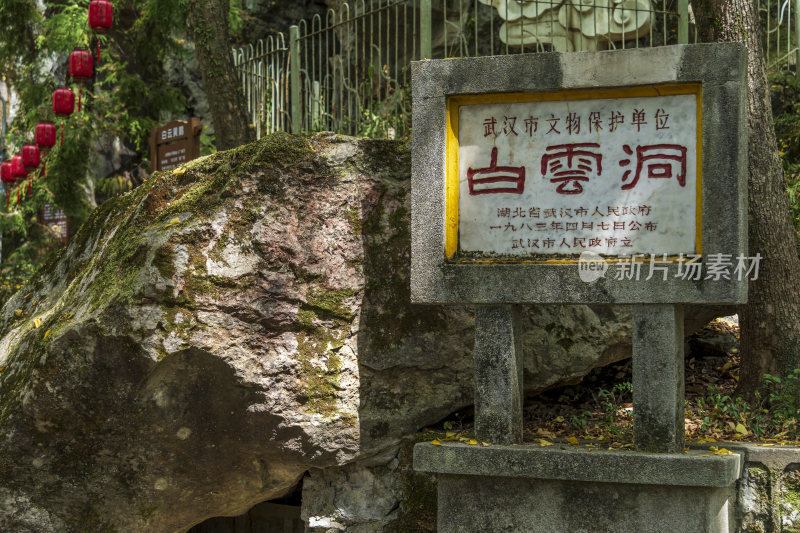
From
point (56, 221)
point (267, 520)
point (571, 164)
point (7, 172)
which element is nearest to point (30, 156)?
point (7, 172)

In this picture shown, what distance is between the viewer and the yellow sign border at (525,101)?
12.7 feet

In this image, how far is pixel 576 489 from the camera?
13.1 feet

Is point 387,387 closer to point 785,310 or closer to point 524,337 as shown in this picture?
point 524,337

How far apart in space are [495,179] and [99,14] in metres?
6.94

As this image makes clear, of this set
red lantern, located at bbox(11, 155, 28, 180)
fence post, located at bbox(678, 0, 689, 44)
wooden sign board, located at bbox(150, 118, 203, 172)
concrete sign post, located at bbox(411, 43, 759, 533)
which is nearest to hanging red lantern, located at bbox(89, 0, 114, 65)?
wooden sign board, located at bbox(150, 118, 203, 172)

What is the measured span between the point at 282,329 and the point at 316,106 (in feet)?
17.1

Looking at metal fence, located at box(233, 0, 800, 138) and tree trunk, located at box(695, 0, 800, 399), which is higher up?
metal fence, located at box(233, 0, 800, 138)

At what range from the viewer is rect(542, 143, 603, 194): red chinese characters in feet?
13.2

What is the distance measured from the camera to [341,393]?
4.58 meters

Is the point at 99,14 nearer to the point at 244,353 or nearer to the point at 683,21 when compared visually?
the point at 683,21

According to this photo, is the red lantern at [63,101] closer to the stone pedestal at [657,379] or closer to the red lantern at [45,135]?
the red lantern at [45,135]

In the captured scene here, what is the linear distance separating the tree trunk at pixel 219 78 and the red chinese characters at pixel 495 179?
428 cm

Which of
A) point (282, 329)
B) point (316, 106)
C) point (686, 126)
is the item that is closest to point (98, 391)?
point (282, 329)

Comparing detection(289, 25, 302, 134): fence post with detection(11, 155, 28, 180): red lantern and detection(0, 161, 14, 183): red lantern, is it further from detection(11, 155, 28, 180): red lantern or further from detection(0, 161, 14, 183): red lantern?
detection(0, 161, 14, 183): red lantern
